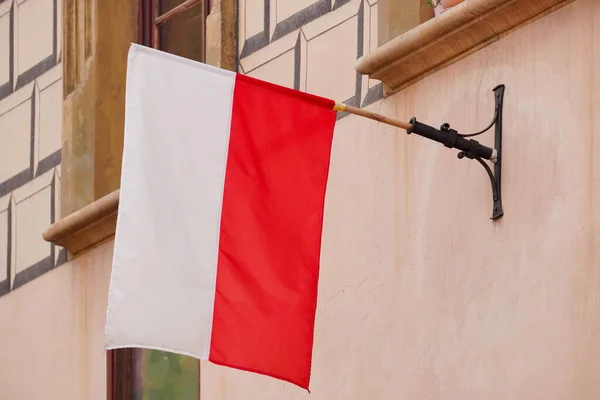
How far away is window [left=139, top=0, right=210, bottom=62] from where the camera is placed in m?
11.2

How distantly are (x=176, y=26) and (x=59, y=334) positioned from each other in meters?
1.64

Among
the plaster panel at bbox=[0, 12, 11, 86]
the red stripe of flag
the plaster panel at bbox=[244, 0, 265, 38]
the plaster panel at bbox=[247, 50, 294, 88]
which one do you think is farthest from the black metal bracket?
Answer: the plaster panel at bbox=[0, 12, 11, 86]

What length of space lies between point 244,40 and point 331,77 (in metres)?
0.83

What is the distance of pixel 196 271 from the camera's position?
8336 mm

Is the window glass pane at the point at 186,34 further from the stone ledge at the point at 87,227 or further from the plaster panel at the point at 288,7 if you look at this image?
the plaster panel at the point at 288,7

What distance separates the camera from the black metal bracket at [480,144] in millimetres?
8477

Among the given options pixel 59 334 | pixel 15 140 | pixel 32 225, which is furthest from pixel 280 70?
pixel 15 140

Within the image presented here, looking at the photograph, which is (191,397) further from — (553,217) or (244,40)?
(553,217)

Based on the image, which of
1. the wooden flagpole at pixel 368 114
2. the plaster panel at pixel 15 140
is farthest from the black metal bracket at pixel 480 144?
the plaster panel at pixel 15 140

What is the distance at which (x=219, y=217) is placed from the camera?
8.40m

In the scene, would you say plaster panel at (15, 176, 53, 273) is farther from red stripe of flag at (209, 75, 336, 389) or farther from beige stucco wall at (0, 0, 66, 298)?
red stripe of flag at (209, 75, 336, 389)

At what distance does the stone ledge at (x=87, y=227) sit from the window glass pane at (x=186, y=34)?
2.59 ft

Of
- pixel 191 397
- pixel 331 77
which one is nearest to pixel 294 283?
pixel 331 77

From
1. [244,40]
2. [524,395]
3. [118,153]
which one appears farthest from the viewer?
[118,153]
